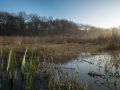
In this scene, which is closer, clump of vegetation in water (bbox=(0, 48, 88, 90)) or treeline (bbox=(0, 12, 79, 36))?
clump of vegetation in water (bbox=(0, 48, 88, 90))

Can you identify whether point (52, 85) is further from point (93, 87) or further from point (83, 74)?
point (83, 74)

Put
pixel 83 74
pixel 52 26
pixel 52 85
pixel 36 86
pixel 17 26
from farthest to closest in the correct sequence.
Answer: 1. pixel 52 26
2. pixel 17 26
3. pixel 83 74
4. pixel 36 86
5. pixel 52 85

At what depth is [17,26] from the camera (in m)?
43.3

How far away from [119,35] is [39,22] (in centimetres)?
3447

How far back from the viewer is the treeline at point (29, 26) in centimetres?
4144

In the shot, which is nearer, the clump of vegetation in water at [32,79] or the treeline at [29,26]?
the clump of vegetation in water at [32,79]

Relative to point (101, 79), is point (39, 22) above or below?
above

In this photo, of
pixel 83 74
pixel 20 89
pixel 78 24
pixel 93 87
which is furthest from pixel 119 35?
pixel 78 24

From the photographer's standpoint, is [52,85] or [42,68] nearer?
[52,85]

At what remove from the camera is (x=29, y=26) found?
145 feet

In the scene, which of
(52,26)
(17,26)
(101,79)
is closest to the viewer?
(101,79)

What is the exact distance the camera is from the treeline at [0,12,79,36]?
1631 inches

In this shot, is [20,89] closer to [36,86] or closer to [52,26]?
[36,86]

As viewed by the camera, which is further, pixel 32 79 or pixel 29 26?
pixel 29 26
